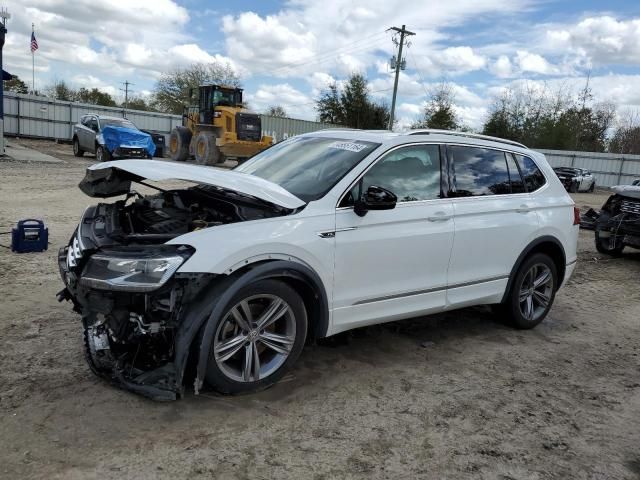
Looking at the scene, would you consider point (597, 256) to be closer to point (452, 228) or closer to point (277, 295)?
point (452, 228)

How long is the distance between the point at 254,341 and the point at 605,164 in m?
Answer: 39.3

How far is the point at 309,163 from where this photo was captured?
4426 millimetres

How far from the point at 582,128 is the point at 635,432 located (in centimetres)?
5013

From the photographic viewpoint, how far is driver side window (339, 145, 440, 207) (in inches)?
162

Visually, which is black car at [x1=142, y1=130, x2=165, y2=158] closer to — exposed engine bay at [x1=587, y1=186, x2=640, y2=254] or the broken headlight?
exposed engine bay at [x1=587, y1=186, x2=640, y2=254]

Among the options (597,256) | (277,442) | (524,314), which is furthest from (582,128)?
(277,442)

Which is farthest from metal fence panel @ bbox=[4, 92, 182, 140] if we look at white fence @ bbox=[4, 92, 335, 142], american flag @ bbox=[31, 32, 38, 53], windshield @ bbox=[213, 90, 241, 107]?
windshield @ bbox=[213, 90, 241, 107]

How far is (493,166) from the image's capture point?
5.11m

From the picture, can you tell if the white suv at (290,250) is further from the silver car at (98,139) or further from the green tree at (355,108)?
the green tree at (355,108)

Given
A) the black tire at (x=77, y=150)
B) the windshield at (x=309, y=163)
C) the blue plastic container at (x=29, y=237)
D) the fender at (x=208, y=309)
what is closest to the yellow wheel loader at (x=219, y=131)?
the black tire at (x=77, y=150)

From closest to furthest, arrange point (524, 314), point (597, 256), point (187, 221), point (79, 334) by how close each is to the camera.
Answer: point (187, 221), point (79, 334), point (524, 314), point (597, 256)

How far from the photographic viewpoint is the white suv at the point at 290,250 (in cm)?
325

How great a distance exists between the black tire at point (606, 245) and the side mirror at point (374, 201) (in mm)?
7596

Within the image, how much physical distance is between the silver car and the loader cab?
2955 mm
